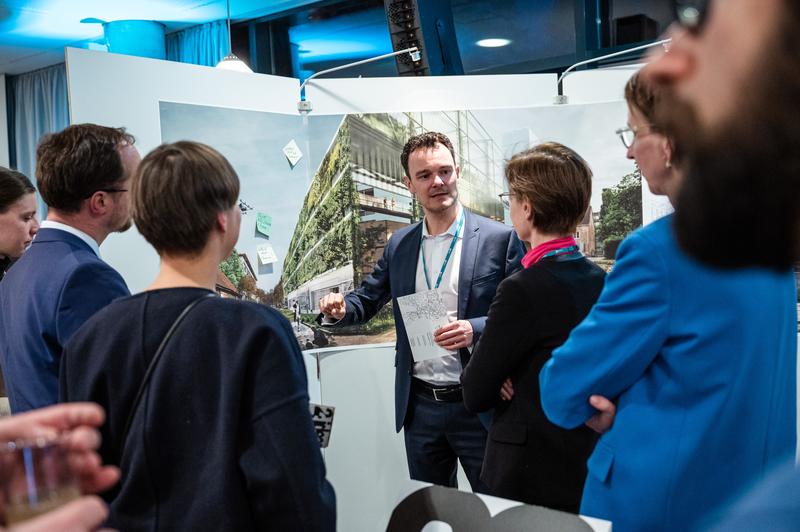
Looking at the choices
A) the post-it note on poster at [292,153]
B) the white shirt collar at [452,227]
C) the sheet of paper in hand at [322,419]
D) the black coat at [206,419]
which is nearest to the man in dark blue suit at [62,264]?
the black coat at [206,419]

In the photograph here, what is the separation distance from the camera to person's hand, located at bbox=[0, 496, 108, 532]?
0.56m

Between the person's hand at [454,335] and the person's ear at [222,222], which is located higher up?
the person's ear at [222,222]

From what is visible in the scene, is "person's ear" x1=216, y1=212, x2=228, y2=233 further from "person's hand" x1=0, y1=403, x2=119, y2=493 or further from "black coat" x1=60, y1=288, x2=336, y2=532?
"person's hand" x1=0, y1=403, x2=119, y2=493

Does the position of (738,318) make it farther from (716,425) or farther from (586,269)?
(586,269)

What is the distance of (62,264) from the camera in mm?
1716

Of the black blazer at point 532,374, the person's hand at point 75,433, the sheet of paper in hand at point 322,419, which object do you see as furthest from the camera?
the black blazer at point 532,374

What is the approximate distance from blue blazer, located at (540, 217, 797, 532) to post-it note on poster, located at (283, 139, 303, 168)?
2329mm

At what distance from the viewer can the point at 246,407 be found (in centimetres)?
126

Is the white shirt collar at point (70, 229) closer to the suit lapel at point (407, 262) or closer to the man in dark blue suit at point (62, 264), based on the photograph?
the man in dark blue suit at point (62, 264)

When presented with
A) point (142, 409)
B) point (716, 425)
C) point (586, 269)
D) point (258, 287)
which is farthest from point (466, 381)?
point (258, 287)

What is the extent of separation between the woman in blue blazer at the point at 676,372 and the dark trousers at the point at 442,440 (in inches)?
47.9

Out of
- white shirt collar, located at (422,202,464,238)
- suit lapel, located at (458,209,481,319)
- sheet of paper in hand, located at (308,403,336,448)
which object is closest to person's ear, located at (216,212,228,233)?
sheet of paper in hand, located at (308,403,336,448)

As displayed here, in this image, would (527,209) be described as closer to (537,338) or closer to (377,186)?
(537,338)

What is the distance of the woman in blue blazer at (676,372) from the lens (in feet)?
4.07
